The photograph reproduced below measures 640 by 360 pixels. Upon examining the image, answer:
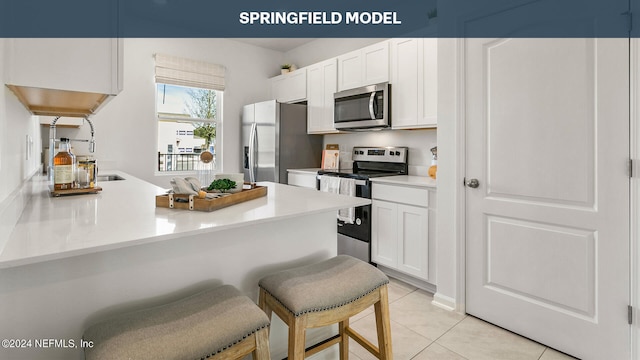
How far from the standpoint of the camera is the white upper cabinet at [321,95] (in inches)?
154

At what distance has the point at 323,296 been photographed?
1.21 meters

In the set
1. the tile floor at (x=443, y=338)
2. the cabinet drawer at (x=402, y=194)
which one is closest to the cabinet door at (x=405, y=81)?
the cabinet drawer at (x=402, y=194)

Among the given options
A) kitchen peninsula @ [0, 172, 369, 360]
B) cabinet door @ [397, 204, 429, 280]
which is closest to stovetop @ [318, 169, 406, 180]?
cabinet door @ [397, 204, 429, 280]

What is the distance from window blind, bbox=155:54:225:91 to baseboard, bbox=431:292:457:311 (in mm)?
3683

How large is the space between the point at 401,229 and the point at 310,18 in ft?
9.32

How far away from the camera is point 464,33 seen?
7.53 feet

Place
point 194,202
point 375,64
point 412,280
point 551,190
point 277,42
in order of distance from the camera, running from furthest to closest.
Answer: point 277,42, point 375,64, point 412,280, point 551,190, point 194,202

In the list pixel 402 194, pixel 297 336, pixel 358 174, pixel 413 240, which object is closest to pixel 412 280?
pixel 413 240

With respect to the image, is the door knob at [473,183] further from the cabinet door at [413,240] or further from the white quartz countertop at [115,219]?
the white quartz countertop at [115,219]

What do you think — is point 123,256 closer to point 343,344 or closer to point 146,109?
point 343,344

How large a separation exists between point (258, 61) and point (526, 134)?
154 inches

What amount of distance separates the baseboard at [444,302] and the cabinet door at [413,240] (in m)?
0.21

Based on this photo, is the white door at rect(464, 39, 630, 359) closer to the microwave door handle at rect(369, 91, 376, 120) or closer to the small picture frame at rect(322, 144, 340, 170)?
the microwave door handle at rect(369, 91, 376, 120)

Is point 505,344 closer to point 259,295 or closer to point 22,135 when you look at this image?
point 259,295
